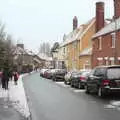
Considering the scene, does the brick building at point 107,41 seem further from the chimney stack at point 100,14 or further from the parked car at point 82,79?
the parked car at point 82,79

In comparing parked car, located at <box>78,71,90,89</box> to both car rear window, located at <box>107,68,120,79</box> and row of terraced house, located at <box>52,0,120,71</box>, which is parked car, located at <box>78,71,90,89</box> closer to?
row of terraced house, located at <box>52,0,120,71</box>

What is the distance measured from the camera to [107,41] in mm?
44844

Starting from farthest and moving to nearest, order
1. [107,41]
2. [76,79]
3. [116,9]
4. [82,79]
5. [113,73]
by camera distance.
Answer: [116,9] < [107,41] < [76,79] < [82,79] < [113,73]

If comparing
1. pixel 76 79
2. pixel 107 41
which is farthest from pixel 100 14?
pixel 76 79

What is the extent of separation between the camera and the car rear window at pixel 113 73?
21.4 m

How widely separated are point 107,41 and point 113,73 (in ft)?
77.3

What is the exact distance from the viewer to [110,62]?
44781 mm

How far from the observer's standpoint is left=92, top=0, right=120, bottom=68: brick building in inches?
1622

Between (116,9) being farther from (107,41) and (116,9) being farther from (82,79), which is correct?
(82,79)

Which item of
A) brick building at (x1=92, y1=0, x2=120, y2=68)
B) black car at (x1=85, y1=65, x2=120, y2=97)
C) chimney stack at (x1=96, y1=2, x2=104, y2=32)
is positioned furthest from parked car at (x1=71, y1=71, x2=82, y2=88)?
chimney stack at (x1=96, y1=2, x2=104, y2=32)

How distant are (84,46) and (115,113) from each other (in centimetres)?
5393

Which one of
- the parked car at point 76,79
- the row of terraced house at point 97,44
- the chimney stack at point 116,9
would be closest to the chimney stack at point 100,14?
the row of terraced house at point 97,44

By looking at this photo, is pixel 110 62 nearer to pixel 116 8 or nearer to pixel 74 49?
pixel 116 8

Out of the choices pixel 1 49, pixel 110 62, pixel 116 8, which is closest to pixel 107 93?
pixel 1 49
